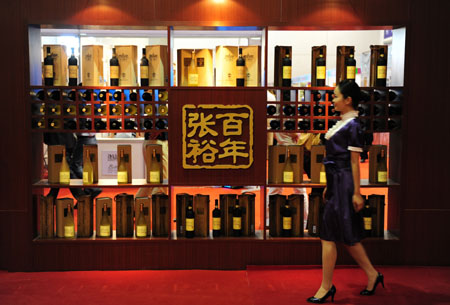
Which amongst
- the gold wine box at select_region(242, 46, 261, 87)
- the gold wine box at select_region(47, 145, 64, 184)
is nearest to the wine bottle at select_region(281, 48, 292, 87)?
the gold wine box at select_region(242, 46, 261, 87)

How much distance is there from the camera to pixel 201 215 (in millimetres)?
4324

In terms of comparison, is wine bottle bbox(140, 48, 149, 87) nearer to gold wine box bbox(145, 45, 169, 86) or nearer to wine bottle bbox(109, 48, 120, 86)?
gold wine box bbox(145, 45, 169, 86)

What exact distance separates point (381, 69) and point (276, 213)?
1.52 metres

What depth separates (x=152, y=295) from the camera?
367cm

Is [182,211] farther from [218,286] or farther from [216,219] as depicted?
[218,286]

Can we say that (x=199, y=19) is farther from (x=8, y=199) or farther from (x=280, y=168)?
(x=8, y=199)

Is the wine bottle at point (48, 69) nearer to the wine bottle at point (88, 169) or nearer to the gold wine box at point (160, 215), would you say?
the wine bottle at point (88, 169)

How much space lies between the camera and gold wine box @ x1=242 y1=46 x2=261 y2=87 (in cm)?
423

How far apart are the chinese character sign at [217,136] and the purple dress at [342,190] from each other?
2.98 ft

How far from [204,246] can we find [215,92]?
131 centimetres

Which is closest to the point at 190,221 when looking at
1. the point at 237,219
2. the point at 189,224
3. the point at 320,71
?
the point at 189,224

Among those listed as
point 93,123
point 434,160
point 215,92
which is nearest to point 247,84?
point 215,92

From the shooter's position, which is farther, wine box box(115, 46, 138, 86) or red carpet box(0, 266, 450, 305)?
wine box box(115, 46, 138, 86)

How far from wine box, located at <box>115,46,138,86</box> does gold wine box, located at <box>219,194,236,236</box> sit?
1253 millimetres
